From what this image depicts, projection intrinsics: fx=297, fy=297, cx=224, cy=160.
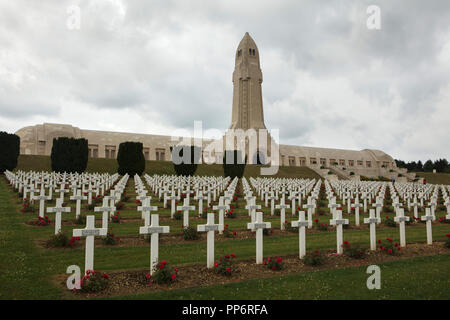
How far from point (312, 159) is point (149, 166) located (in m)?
35.5

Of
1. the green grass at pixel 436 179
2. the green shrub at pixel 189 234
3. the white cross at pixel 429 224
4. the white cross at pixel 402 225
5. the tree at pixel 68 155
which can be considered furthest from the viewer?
the green grass at pixel 436 179

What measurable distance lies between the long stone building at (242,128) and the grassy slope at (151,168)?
14.2 feet

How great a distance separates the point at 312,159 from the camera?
56594 millimetres

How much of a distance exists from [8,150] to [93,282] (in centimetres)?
2231

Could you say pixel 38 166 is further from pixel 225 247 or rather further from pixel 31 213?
pixel 225 247

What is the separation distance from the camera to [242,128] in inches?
1821

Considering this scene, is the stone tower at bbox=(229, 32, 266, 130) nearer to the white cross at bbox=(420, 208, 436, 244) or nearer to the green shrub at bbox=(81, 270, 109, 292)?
the white cross at bbox=(420, 208, 436, 244)

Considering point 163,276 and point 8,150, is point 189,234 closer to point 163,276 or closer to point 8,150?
point 163,276

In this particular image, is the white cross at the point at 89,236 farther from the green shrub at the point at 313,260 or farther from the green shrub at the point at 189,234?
the green shrub at the point at 313,260

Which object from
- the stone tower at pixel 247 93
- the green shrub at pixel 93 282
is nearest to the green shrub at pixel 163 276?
the green shrub at pixel 93 282

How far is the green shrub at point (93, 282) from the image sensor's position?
403cm

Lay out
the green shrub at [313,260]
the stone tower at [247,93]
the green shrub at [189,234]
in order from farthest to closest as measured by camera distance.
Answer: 1. the stone tower at [247,93]
2. the green shrub at [189,234]
3. the green shrub at [313,260]

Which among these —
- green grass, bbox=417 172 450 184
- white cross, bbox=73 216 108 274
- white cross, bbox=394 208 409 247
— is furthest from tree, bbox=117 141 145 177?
green grass, bbox=417 172 450 184
